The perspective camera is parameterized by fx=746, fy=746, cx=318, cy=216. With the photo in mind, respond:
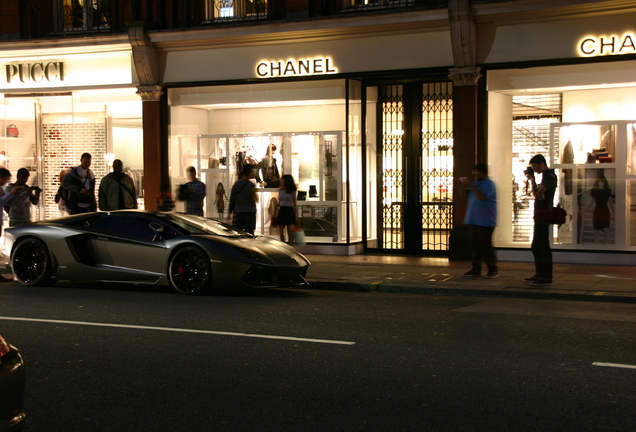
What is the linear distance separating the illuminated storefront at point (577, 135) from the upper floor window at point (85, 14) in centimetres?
908

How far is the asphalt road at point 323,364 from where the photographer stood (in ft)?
16.5

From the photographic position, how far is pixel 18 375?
12.9 ft

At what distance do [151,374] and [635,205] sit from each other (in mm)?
10711

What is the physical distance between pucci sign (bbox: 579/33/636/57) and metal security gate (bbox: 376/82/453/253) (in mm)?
2799

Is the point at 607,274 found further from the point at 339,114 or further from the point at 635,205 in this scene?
the point at 339,114

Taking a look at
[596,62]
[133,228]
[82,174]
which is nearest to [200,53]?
[82,174]

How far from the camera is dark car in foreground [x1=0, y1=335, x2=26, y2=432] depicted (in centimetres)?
379

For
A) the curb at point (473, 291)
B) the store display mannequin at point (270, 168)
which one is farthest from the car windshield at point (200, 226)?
the store display mannequin at point (270, 168)

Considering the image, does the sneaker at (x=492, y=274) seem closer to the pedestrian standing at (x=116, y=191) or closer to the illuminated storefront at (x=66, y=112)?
the pedestrian standing at (x=116, y=191)

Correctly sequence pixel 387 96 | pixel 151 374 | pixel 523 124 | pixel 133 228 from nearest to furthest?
pixel 151 374
pixel 133 228
pixel 523 124
pixel 387 96

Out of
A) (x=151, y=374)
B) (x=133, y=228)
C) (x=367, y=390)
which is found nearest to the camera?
(x=367, y=390)

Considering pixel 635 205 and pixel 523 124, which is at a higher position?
pixel 523 124

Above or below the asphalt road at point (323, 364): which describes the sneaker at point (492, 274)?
above

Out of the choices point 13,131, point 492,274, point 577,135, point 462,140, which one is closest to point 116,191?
point 13,131
